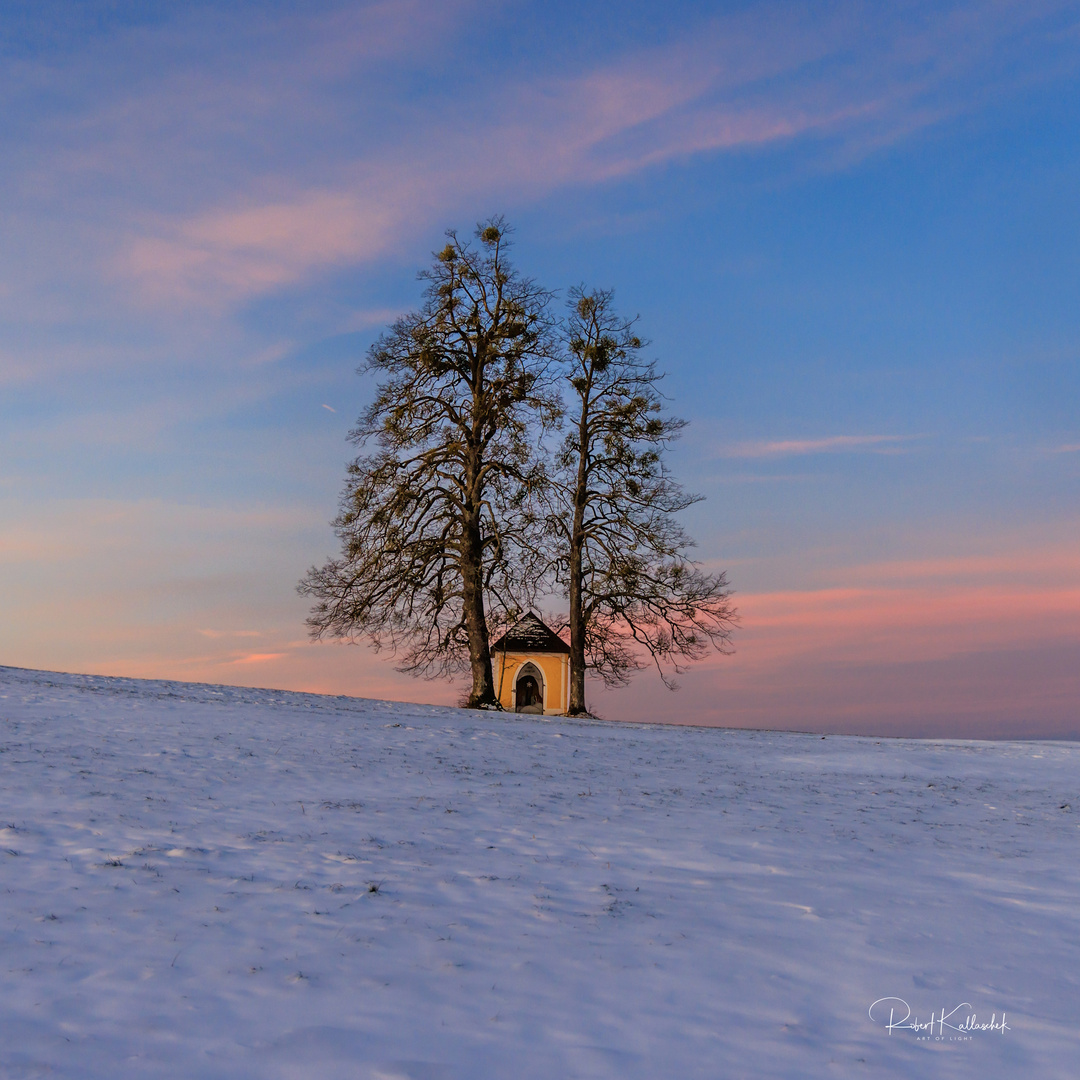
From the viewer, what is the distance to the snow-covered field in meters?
5.07

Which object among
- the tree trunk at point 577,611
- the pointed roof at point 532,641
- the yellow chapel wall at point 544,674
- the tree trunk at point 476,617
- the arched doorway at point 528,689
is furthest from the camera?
the arched doorway at point 528,689

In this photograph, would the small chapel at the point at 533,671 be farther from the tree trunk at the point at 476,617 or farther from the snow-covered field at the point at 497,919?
the snow-covered field at the point at 497,919

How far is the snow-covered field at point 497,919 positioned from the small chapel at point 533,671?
22383mm

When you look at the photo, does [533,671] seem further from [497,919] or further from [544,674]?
[497,919]

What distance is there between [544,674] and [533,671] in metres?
0.49

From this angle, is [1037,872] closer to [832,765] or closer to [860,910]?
[860,910]

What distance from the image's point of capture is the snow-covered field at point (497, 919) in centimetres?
507

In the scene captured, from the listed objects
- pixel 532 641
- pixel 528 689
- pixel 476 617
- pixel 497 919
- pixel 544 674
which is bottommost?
pixel 497 919

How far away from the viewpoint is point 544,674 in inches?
1428

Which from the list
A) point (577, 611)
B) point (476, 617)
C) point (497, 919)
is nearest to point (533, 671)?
point (577, 611)

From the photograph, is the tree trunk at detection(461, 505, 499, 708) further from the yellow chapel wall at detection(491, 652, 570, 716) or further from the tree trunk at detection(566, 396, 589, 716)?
the yellow chapel wall at detection(491, 652, 570, 716)

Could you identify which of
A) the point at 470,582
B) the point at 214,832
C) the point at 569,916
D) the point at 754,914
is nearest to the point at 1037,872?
the point at 754,914

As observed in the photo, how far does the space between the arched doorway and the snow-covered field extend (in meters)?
22.8

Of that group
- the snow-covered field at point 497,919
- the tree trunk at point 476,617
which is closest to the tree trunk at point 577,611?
the tree trunk at point 476,617
